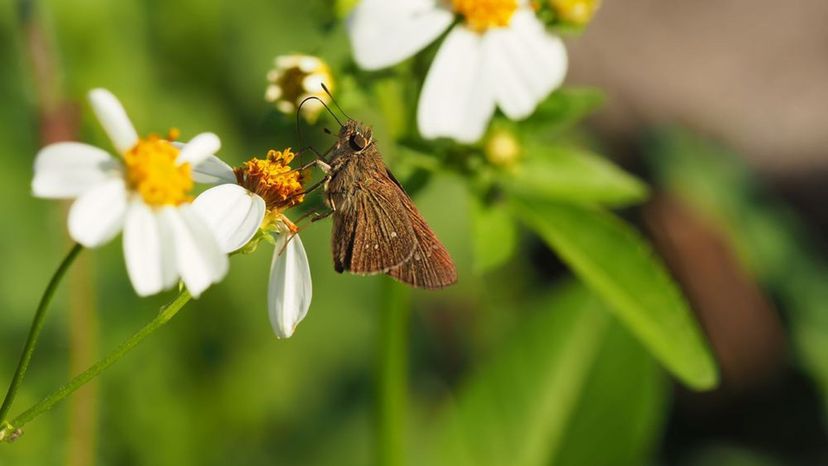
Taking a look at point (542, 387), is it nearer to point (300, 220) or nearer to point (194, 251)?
point (300, 220)

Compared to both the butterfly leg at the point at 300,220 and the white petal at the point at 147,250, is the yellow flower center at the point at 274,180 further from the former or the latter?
the white petal at the point at 147,250

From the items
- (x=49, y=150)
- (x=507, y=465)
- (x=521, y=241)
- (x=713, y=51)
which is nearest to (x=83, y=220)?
(x=49, y=150)

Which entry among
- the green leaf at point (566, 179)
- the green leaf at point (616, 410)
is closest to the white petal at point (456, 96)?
the green leaf at point (566, 179)

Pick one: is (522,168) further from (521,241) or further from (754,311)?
(754,311)

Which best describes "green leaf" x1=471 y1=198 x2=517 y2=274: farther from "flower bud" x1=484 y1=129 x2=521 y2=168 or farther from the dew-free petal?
the dew-free petal

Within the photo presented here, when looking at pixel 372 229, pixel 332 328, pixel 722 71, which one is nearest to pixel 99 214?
pixel 372 229
